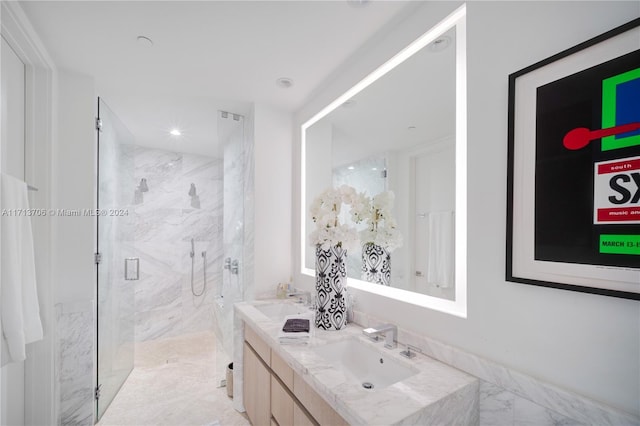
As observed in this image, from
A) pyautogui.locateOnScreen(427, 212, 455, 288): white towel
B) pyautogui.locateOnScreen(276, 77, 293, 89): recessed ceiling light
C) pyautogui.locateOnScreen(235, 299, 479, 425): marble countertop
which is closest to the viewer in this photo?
pyautogui.locateOnScreen(235, 299, 479, 425): marble countertop

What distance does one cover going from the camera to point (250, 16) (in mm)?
1505

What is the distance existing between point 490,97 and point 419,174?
1.61ft

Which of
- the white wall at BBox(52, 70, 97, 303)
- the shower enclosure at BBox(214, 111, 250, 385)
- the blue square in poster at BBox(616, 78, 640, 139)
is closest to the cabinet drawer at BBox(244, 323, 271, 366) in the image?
the shower enclosure at BBox(214, 111, 250, 385)

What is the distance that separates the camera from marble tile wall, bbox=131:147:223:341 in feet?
12.5

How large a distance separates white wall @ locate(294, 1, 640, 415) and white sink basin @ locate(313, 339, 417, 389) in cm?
21

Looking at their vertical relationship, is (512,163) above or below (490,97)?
below

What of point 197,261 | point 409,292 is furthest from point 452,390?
point 197,261

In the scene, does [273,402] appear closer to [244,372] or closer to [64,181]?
[244,372]

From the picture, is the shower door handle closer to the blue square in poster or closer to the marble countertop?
the marble countertop

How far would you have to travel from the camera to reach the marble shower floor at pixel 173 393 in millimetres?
2229

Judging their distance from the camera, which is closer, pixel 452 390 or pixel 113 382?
pixel 452 390

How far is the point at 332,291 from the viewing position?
66.4 inches

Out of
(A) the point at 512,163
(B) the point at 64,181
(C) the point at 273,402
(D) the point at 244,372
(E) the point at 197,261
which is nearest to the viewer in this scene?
(A) the point at 512,163

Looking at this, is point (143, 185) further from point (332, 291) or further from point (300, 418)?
point (300, 418)
